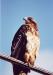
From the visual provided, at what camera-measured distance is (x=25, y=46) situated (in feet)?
4.85

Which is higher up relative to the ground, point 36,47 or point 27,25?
point 27,25

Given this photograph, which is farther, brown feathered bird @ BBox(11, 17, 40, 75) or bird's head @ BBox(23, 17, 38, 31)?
bird's head @ BBox(23, 17, 38, 31)

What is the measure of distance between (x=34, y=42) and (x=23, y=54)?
0.32ft

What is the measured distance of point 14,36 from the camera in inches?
61.6

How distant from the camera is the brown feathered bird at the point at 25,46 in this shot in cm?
146

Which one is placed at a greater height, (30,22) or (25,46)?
(30,22)

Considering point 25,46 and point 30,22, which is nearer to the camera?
point 25,46

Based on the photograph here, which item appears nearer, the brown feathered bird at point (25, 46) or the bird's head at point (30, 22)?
the brown feathered bird at point (25, 46)

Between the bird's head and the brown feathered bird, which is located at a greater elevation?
the bird's head

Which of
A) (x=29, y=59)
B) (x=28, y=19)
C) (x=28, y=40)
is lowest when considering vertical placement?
(x=29, y=59)

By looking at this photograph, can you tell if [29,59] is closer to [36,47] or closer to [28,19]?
[36,47]

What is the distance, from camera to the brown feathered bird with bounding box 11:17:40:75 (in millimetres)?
1461

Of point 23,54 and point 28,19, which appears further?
point 28,19

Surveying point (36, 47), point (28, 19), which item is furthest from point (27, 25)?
point (36, 47)
